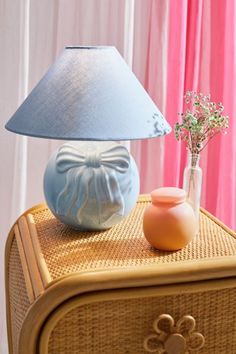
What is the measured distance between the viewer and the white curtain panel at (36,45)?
1.59 meters

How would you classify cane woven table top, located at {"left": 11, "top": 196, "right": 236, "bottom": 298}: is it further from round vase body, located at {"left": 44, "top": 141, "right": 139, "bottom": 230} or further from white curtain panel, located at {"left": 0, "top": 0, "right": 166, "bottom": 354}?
white curtain panel, located at {"left": 0, "top": 0, "right": 166, "bottom": 354}

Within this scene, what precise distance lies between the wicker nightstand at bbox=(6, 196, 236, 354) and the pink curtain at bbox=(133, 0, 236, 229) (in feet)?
1.88

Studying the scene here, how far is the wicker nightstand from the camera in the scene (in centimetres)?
106

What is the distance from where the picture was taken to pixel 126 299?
109 cm

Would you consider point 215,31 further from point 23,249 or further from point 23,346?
point 23,346

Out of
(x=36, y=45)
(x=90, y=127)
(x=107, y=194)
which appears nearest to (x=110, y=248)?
(x=107, y=194)

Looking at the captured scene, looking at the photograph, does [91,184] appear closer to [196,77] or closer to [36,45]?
[36,45]

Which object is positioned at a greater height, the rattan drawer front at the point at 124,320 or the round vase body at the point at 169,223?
the round vase body at the point at 169,223

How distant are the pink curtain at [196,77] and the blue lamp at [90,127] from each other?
48 centimetres

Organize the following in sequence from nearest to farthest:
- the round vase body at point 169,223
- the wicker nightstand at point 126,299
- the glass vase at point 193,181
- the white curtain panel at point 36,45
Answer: the wicker nightstand at point 126,299 → the round vase body at point 169,223 → the glass vase at point 193,181 → the white curtain panel at point 36,45

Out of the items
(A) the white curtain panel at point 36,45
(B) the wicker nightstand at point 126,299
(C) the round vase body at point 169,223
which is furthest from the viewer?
(A) the white curtain panel at point 36,45

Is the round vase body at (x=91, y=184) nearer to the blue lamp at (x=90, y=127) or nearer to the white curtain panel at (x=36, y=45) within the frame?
the blue lamp at (x=90, y=127)

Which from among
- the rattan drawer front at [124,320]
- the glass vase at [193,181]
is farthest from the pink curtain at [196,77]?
the rattan drawer front at [124,320]

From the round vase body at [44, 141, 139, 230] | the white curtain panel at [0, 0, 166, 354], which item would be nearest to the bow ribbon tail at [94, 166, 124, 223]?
the round vase body at [44, 141, 139, 230]
